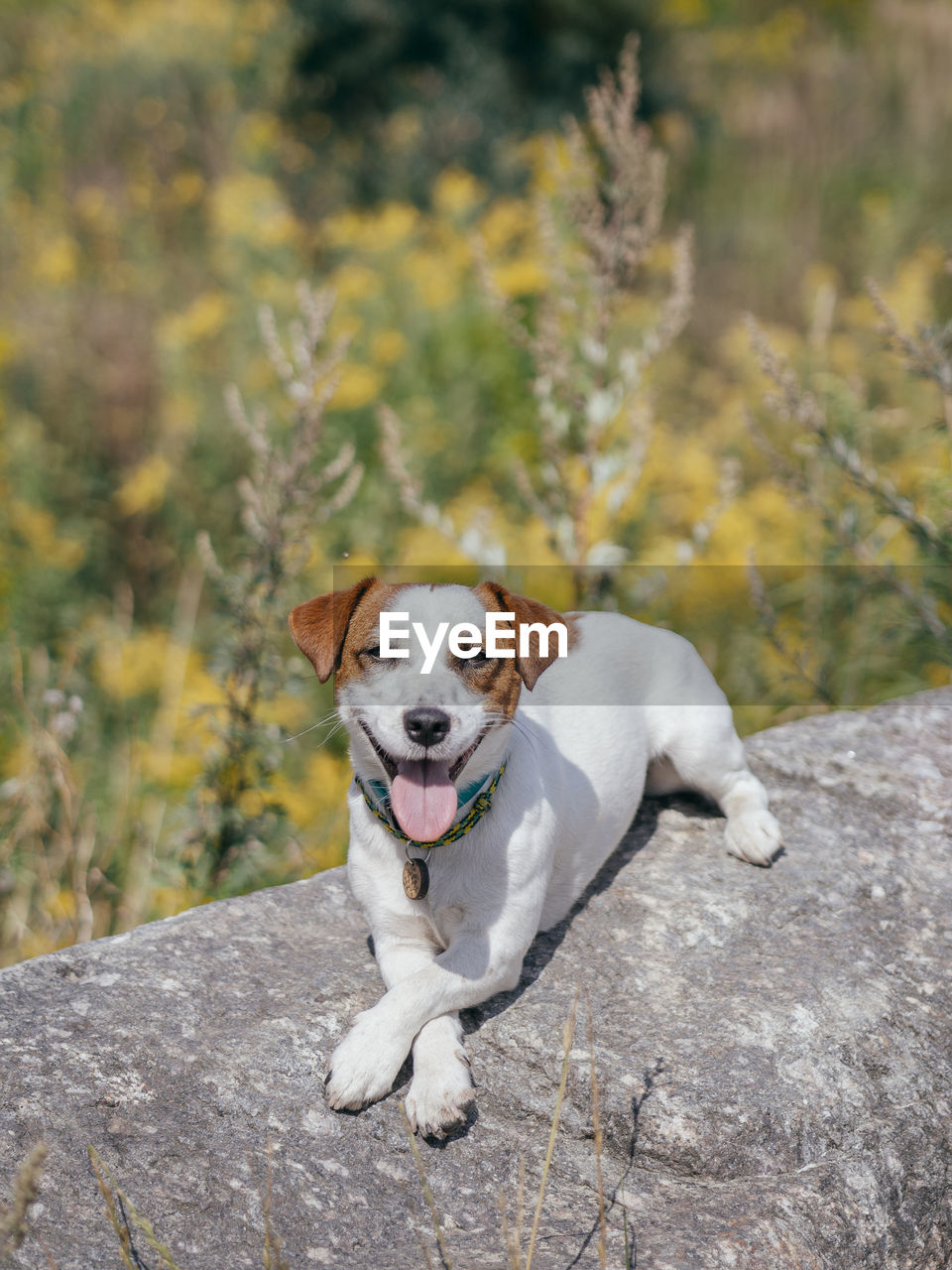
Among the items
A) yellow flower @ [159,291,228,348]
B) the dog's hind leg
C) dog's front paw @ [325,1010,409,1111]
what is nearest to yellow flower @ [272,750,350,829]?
the dog's hind leg

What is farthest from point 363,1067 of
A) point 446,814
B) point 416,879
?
point 446,814

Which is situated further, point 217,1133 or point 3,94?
point 3,94

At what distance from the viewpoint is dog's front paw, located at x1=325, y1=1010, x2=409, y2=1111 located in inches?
84.7

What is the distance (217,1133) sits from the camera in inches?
81.8

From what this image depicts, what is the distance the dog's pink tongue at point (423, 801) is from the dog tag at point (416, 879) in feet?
0.37

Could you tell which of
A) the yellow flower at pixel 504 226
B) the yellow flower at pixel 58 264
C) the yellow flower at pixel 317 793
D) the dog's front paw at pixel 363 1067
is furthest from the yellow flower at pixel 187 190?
the dog's front paw at pixel 363 1067

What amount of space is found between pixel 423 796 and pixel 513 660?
1.24ft

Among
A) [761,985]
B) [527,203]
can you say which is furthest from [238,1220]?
[527,203]

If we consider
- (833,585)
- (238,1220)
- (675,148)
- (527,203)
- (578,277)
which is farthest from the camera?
(675,148)

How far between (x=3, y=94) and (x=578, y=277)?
7.95 meters

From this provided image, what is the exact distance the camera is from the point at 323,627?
8.11ft

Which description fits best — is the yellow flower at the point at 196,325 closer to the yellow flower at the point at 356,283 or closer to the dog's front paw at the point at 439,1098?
the yellow flower at the point at 356,283

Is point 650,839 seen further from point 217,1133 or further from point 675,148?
point 675,148

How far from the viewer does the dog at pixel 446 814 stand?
2.21 metres
